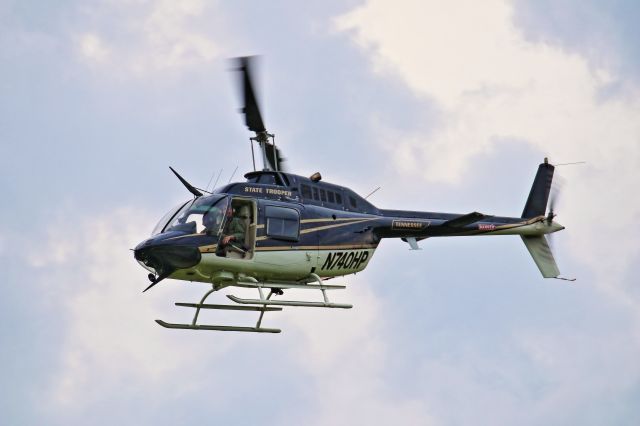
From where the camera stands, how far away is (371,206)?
25.8 meters

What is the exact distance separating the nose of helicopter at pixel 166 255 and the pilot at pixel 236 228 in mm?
720

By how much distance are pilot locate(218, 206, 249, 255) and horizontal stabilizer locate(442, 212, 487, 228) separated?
17.8 ft

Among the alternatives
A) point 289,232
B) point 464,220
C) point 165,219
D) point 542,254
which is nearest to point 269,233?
point 289,232

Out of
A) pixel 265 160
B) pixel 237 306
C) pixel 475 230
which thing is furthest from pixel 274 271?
pixel 475 230

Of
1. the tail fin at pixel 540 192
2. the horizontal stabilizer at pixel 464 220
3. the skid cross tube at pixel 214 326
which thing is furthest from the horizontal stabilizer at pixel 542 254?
the skid cross tube at pixel 214 326

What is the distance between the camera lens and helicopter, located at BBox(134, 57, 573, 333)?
71.9 feet

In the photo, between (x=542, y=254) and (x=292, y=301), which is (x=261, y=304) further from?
(x=542, y=254)

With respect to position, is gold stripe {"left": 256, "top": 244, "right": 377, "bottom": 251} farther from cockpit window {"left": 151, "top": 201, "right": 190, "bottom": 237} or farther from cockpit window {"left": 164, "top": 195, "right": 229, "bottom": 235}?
cockpit window {"left": 151, "top": 201, "right": 190, "bottom": 237}

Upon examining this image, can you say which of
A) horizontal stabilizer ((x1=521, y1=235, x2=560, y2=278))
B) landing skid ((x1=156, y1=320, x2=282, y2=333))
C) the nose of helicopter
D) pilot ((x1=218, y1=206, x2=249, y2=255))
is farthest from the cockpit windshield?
horizontal stabilizer ((x1=521, y1=235, x2=560, y2=278))

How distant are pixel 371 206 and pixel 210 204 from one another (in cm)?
495

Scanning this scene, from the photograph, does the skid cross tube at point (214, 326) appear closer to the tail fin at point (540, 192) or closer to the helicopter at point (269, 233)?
the helicopter at point (269, 233)

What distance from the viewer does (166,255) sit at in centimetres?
2134

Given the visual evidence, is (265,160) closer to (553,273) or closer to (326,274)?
(326,274)

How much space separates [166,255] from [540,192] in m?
12.2
